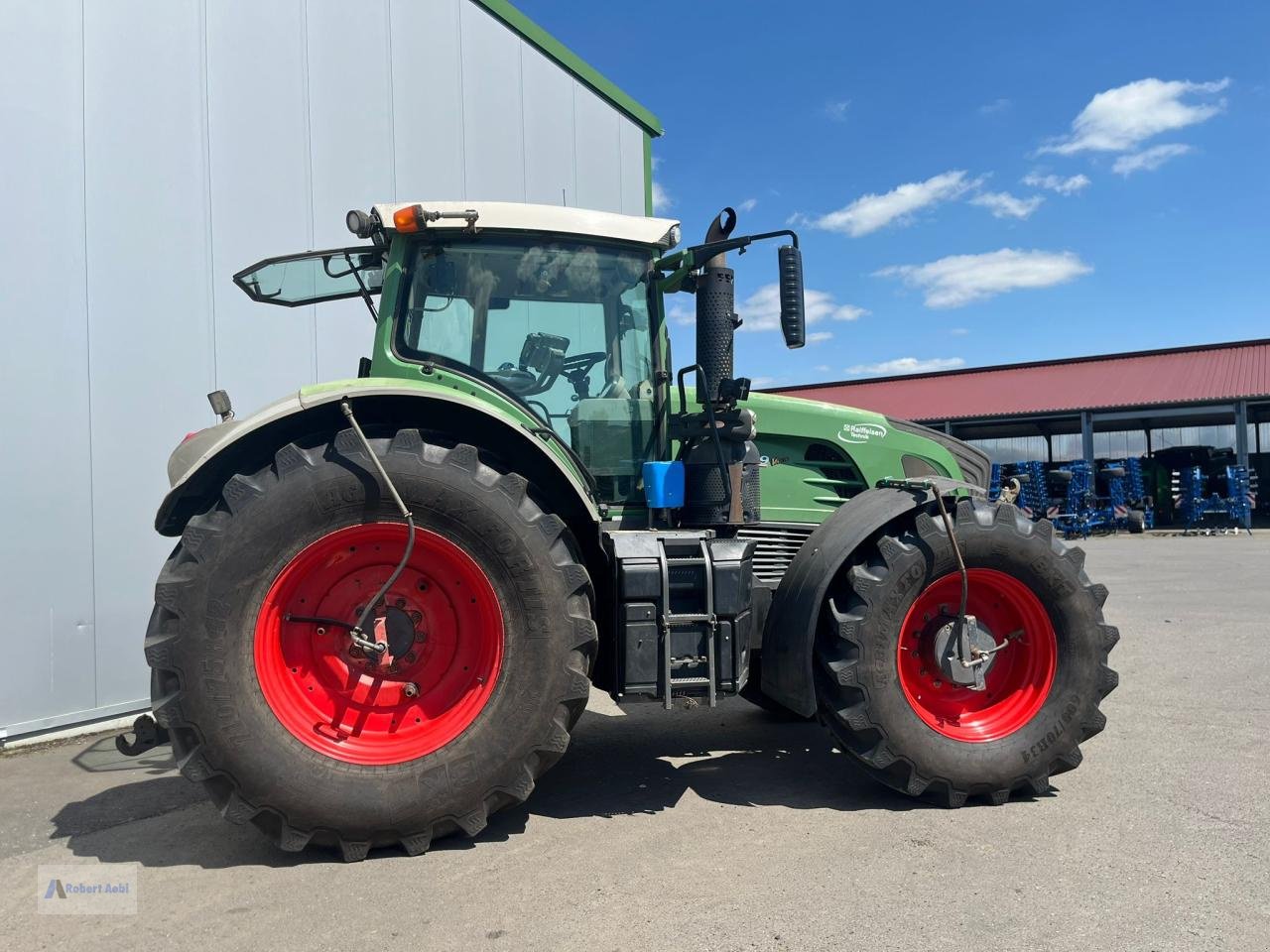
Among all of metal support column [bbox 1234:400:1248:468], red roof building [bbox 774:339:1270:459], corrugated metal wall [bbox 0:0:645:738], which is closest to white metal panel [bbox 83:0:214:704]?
corrugated metal wall [bbox 0:0:645:738]

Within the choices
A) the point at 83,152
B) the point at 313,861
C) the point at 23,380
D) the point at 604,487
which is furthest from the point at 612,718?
the point at 83,152

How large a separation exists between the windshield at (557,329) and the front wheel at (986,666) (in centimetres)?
117

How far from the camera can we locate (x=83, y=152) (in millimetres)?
5262

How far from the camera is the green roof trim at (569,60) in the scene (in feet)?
25.9

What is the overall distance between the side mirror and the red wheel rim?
1596 mm

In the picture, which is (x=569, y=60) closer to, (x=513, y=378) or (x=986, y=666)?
(x=513, y=378)

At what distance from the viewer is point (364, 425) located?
11.7 feet

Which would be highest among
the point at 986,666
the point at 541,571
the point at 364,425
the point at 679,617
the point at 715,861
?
the point at 364,425

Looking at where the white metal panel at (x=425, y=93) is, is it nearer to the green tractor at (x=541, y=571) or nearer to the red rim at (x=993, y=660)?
the green tractor at (x=541, y=571)

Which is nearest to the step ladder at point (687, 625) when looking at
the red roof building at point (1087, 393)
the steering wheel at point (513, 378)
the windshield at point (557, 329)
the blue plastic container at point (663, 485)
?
the blue plastic container at point (663, 485)

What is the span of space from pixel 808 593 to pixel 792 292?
1.26m

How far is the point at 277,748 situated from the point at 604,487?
5.53ft

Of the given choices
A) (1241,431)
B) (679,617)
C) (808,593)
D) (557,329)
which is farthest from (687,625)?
(1241,431)

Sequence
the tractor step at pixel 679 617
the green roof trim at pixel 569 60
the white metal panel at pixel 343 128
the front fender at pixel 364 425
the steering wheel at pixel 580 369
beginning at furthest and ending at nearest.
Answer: the green roof trim at pixel 569 60, the white metal panel at pixel 343 128, the steering wheel at pixel 580 369, the tractor step at pixel 679 617, the front fender at pixel 364 425
